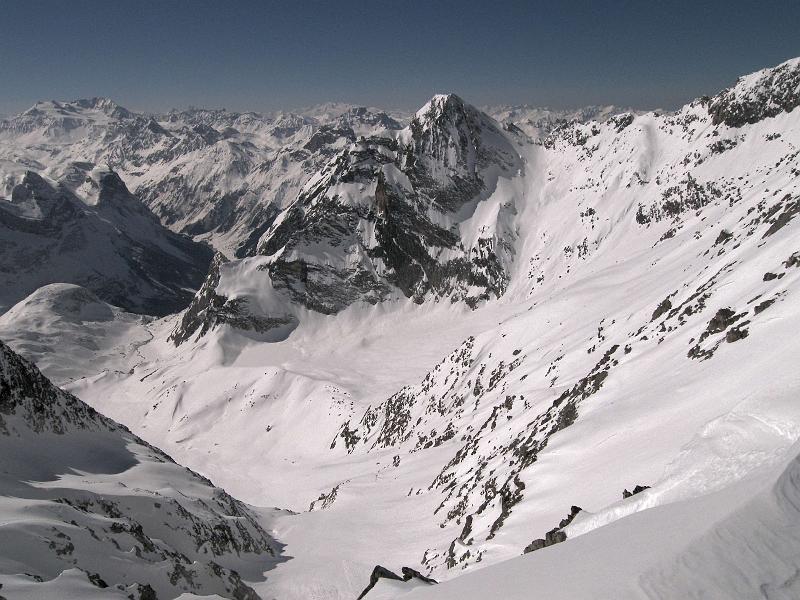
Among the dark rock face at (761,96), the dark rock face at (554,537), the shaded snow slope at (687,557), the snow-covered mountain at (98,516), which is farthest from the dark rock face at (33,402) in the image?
the dark rock face at (761,96)

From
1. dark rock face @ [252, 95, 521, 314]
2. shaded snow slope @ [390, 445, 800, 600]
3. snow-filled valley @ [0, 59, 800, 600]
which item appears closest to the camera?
shaded snow slope @ [390, 445, 800, 600]

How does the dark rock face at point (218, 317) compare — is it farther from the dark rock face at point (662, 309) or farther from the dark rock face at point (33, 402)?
the dark rock face at point (662, 309)

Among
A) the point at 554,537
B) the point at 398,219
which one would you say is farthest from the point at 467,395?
the point at 398,219

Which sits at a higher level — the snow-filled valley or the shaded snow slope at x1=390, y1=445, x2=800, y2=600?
the snow-filled valley

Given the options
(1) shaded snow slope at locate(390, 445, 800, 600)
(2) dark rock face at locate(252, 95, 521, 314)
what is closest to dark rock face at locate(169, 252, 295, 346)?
(2) dark rock face at locate(252, 95, 521, 314)

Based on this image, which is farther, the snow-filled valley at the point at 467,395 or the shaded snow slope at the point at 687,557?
the snow-filled valley at the point at 467,395

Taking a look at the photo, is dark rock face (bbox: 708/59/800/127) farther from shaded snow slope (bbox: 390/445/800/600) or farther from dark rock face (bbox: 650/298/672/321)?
shaded snow slope (bbox: 390/445/800/600)

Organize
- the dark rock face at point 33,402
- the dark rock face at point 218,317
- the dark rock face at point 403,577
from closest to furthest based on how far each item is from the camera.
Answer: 1. the dark rock face at point 403,577
2. the dark rock face at point 33,402
3. the dark rock face at point 218,317
